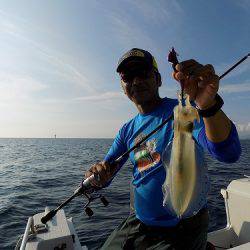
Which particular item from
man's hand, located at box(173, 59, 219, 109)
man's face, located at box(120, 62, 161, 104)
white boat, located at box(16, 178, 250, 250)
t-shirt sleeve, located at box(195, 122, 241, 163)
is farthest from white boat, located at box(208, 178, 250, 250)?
man's hand, located at box(173, 59, 219, 109)

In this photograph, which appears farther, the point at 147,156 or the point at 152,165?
the point at 147,156

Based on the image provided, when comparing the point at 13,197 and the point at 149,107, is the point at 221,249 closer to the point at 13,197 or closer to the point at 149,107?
the point at 149,107

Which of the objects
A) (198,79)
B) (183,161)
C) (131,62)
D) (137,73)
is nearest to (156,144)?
(137,73)

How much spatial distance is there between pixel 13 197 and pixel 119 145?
14.9 m

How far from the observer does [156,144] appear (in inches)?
154

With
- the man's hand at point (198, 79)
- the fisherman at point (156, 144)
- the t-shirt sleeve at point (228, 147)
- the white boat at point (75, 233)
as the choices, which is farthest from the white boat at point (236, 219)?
A: the man's hand at point (198, 79)

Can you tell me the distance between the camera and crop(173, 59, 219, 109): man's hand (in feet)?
8.55

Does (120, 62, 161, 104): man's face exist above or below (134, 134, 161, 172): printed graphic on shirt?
above

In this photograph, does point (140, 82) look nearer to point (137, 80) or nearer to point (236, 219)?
point (137, 80)

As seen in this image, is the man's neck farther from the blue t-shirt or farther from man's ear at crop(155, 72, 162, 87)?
man's ear at crop(155, 72, 162, 87)

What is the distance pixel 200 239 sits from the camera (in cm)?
375

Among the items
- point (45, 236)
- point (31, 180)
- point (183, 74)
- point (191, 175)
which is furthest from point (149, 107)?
point (31, 180)

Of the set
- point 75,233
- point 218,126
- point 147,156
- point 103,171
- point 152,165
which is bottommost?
point 75,233

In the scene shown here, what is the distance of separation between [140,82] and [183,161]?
2192 millimetres
